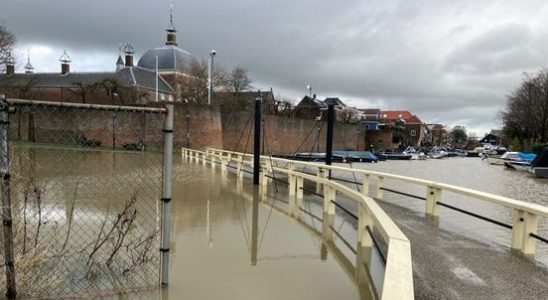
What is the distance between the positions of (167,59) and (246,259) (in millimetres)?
80409

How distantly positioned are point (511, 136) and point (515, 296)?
3613 inches

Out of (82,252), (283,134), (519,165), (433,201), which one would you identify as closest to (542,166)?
(519,165)

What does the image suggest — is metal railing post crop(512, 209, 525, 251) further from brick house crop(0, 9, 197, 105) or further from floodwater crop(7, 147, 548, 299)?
brick house crop(0, 9, 197, 105)

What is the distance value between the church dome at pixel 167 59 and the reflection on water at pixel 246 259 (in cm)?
7502

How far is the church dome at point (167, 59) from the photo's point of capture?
81438 millimetres

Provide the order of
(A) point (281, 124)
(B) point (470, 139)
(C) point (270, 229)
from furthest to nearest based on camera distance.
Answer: (B) point (470, 139), (A) point (281, 124), (C) point (270, 229)

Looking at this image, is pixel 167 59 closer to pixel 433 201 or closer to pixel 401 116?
pixel 401 116

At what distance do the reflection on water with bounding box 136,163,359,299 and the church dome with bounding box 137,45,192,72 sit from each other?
246 feet

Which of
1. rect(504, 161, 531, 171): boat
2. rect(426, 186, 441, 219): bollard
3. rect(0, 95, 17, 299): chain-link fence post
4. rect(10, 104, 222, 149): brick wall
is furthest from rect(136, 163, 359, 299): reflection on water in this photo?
rect(504, 161, 531, 171): boat

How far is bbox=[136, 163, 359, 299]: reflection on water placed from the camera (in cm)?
474

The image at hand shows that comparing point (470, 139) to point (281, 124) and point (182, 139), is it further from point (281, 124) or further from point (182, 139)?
point (182, 139)

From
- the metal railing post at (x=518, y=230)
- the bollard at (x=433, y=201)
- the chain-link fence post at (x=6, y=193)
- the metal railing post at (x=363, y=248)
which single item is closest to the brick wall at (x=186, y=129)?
the bollard at (x=433, y=201)

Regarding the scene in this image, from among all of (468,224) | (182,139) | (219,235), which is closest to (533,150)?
(182,139)

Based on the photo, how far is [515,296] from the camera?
4219 millimetres
